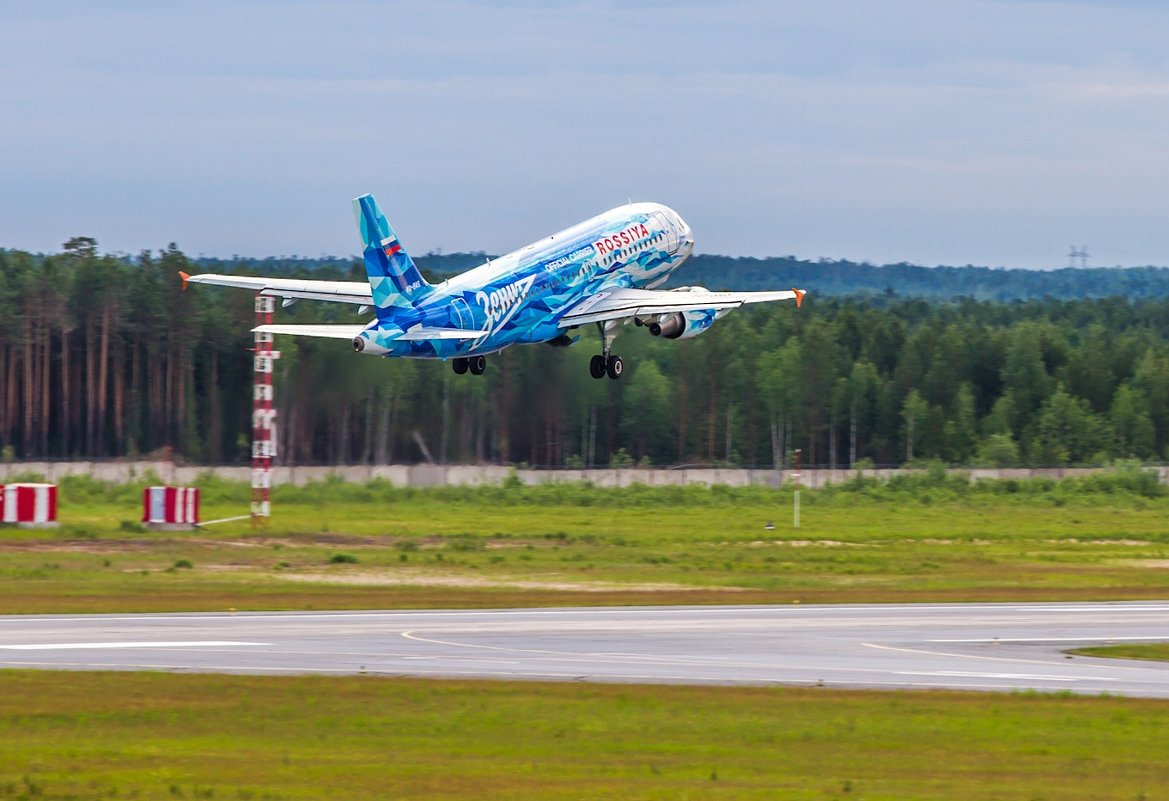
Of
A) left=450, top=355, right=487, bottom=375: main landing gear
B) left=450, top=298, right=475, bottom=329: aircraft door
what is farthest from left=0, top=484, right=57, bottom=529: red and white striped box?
left=450, top=298, right=475, bottom=329: aircraft door

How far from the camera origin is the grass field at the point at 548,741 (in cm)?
2402

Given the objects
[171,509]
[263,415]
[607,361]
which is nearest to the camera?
[607,361]

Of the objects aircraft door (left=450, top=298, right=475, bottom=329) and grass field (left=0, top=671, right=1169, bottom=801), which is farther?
aircraft door (left=450, top=298, right=475, bottom=329)

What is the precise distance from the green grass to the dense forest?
4957cm

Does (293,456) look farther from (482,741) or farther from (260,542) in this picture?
(482,741)

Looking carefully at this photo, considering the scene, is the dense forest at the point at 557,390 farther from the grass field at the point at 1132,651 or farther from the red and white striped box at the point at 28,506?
the grass field at the point at 1132,651

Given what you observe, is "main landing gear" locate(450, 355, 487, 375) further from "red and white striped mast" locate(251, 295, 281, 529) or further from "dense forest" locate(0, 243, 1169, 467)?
"dense forest" locate(0, 243, 1169, 467)

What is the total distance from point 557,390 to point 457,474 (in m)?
9.59

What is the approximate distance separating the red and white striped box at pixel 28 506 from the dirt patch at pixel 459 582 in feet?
58.5

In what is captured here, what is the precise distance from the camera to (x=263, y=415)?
73.3m

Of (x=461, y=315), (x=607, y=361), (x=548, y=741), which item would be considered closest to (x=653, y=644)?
(x=548, y=741)

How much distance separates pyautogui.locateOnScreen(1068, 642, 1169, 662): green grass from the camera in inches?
1543

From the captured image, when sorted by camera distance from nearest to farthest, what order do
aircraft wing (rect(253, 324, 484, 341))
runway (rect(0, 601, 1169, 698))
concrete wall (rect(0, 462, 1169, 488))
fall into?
runway (rect(0, 601, 1169, 698)), aircraft wing (rect(253, 324, 484, 341)), concrete wall (rect(0, 462, 1169, 488))

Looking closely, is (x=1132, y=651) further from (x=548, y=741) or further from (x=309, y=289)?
(x=309, y=289)
